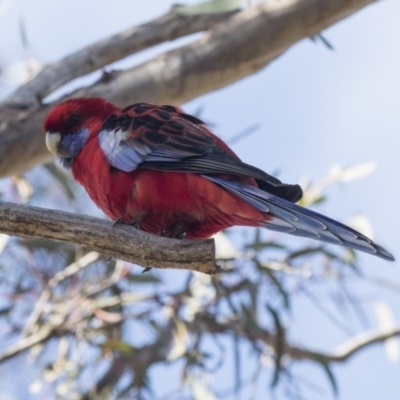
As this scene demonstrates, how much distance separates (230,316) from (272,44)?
47.0 inches

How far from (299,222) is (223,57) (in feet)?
4.35

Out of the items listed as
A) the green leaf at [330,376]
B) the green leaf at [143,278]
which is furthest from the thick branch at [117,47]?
the green leaf at [330,376]

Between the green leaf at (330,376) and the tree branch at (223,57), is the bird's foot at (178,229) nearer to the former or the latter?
the tree branch at (223,57)

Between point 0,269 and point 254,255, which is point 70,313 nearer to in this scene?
point 0,269

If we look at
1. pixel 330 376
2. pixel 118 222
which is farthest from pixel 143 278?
pixel 118 222

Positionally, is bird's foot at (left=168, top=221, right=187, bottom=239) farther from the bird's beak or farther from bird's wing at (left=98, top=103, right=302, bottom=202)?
the bird's beak

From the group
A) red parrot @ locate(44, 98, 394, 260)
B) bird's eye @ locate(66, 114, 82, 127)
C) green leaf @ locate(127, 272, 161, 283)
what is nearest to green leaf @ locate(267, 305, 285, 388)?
green leaf @ locate(127, 272, 161, 283)

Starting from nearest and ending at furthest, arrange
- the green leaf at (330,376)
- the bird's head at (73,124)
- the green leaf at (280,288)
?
1. the bird's head at (73,124)
2. the green leaf at (330,376)
3. the green leaf at (280,288)

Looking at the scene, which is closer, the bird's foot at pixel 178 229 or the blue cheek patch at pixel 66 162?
the bird's foot at pixel 178 229

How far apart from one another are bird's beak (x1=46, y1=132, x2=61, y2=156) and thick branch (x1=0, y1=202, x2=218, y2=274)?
0.69 metres

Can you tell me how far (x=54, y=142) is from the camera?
314 cm

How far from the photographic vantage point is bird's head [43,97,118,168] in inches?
122

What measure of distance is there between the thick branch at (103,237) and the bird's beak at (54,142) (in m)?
0.69

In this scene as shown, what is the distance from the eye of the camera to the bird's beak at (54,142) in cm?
313
